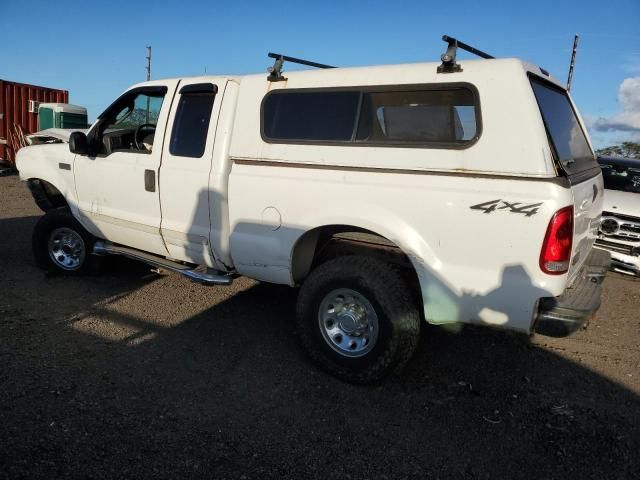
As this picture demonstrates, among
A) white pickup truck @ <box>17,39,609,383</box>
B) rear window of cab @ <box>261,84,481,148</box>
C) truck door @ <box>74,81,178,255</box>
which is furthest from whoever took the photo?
truck door @ <box>74,81,178,255</box>

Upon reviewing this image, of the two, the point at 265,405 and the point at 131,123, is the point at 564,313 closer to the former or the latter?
the point at 265,405

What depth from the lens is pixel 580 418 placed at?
3266 mm

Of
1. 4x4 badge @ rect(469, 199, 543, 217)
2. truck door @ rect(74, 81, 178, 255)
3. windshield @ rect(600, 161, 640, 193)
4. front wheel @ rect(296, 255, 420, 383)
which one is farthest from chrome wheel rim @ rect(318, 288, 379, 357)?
windshield @ rect(600, 161, 640, 193)

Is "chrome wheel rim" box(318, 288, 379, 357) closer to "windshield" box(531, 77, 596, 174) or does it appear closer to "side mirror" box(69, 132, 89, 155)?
"windshield" box(531, 77, 596, 174)

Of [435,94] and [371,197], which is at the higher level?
[435,94]

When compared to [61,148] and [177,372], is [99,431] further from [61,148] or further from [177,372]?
[61,148]

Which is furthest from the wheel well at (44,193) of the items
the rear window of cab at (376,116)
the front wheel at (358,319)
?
the front wheel at (358,319)

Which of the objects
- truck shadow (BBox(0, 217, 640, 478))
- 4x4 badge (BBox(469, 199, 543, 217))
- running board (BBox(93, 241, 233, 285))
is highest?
4x4 badge (BBox(469, 199, 543, 217))

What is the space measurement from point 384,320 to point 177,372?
5.07 ft

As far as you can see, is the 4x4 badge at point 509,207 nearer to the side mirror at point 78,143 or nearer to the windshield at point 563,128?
the windshield at point 563,128

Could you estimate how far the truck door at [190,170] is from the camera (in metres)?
4.06

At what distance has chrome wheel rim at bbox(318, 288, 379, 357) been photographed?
11.3 feet

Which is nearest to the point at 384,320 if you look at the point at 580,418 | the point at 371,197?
the point at 371,197

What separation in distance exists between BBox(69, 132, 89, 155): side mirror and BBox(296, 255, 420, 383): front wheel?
2.73 metres
